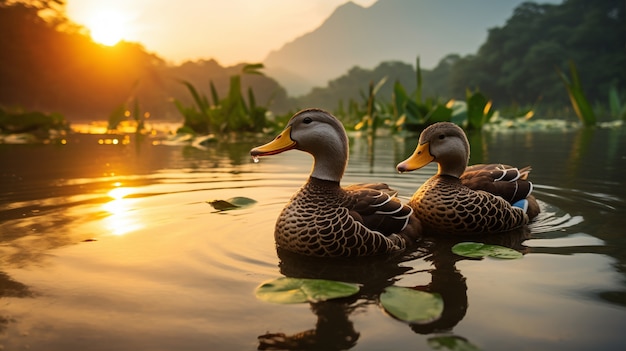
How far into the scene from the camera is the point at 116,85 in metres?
35.3

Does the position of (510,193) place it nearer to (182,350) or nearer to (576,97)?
(182,350)

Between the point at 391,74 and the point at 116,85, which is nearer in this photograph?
the point at 116,85

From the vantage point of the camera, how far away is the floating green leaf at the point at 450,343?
179 cm

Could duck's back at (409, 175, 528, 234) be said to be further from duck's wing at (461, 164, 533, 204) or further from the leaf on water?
the leaf on water

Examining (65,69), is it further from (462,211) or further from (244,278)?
(244,278)

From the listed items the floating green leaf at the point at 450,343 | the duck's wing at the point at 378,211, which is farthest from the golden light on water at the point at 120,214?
the floating green leaf at the point at 450,343

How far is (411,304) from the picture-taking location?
2.12 metres

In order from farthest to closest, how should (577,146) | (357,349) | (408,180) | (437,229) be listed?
(577,146)
(408,180)
(437,229)
(357,349)

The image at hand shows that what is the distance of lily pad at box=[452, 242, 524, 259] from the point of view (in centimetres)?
292

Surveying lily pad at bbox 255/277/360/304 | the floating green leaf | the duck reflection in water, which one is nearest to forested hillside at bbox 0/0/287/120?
the duck reflection in water

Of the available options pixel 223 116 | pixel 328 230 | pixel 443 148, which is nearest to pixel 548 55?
pixel 223 116

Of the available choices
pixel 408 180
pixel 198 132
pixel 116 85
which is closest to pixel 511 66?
pixel 116 85

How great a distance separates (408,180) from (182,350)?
4.27 metres

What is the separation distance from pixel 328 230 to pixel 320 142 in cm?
58
